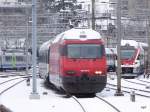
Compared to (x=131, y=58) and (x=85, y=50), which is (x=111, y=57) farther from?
(x=85, y=50)

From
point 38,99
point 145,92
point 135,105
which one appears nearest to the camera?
point 135,105

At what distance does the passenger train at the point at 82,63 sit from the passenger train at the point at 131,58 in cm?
2411

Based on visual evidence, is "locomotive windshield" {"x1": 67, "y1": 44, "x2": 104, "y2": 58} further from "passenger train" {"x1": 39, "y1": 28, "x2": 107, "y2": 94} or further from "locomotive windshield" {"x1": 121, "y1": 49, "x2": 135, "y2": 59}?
"locomotive windshield" {"x1": 121, "y1": 49, "x2": 135, "y2": 59}

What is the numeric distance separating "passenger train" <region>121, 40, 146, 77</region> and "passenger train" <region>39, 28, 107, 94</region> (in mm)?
24107

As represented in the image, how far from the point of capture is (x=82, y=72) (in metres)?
27.2

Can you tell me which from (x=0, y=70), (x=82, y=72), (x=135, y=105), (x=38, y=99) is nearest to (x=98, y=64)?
(x=82, y=72)

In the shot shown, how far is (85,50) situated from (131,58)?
24.8m

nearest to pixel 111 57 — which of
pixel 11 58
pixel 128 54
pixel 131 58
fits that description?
pixel 128 54

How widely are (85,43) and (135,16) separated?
34.2 meters

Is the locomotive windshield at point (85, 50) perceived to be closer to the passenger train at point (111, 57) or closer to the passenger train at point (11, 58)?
the passenger train at point (111, 57)

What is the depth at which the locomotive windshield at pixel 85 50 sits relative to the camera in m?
27.6

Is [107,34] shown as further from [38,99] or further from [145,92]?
[38,99]

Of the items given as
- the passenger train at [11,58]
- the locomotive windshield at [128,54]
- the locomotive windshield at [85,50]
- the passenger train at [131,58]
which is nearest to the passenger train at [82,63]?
the locomotive windshield at [85,50]

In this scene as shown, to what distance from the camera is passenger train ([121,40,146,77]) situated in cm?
5200
